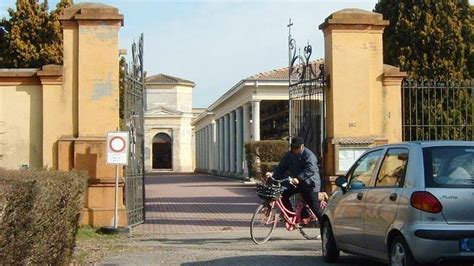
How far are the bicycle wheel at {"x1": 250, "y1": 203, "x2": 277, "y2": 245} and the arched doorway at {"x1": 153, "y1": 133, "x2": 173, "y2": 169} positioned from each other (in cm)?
6945

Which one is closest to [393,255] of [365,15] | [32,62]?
[365,15]

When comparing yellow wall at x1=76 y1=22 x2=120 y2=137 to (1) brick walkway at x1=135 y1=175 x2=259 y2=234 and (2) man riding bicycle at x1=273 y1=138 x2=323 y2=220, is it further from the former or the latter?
(2) man riding bicycle at x1=273 y1=138 x2=323 y2=220

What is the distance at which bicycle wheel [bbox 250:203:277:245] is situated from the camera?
13594 mm

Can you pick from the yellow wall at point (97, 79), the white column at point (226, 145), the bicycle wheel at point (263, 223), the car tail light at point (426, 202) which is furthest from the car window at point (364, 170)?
the white column at point (226, 145)

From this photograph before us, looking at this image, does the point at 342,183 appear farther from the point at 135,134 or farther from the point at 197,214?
the point at 197,214

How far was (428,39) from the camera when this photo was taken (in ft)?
93.1

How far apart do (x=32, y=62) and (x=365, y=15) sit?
1707cm

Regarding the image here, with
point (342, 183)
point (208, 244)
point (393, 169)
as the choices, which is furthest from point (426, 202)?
point (208, 244)

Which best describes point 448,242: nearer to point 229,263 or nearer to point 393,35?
point 229,263

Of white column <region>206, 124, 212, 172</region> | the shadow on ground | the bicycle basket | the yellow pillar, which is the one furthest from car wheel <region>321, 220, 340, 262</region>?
white column <region>206, 124, 212, 172</region>

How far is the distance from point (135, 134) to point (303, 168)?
439 centimetres

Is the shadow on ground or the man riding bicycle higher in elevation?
the man riding bicycle

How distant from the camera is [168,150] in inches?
3342

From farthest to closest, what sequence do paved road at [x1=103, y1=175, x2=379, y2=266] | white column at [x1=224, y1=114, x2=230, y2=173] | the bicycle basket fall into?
white column at [x1=224, y1=114, x2=230, y2=173] < the bicycle basket < paved road at [x1=103, y1=175, x2=379, y2=266]
